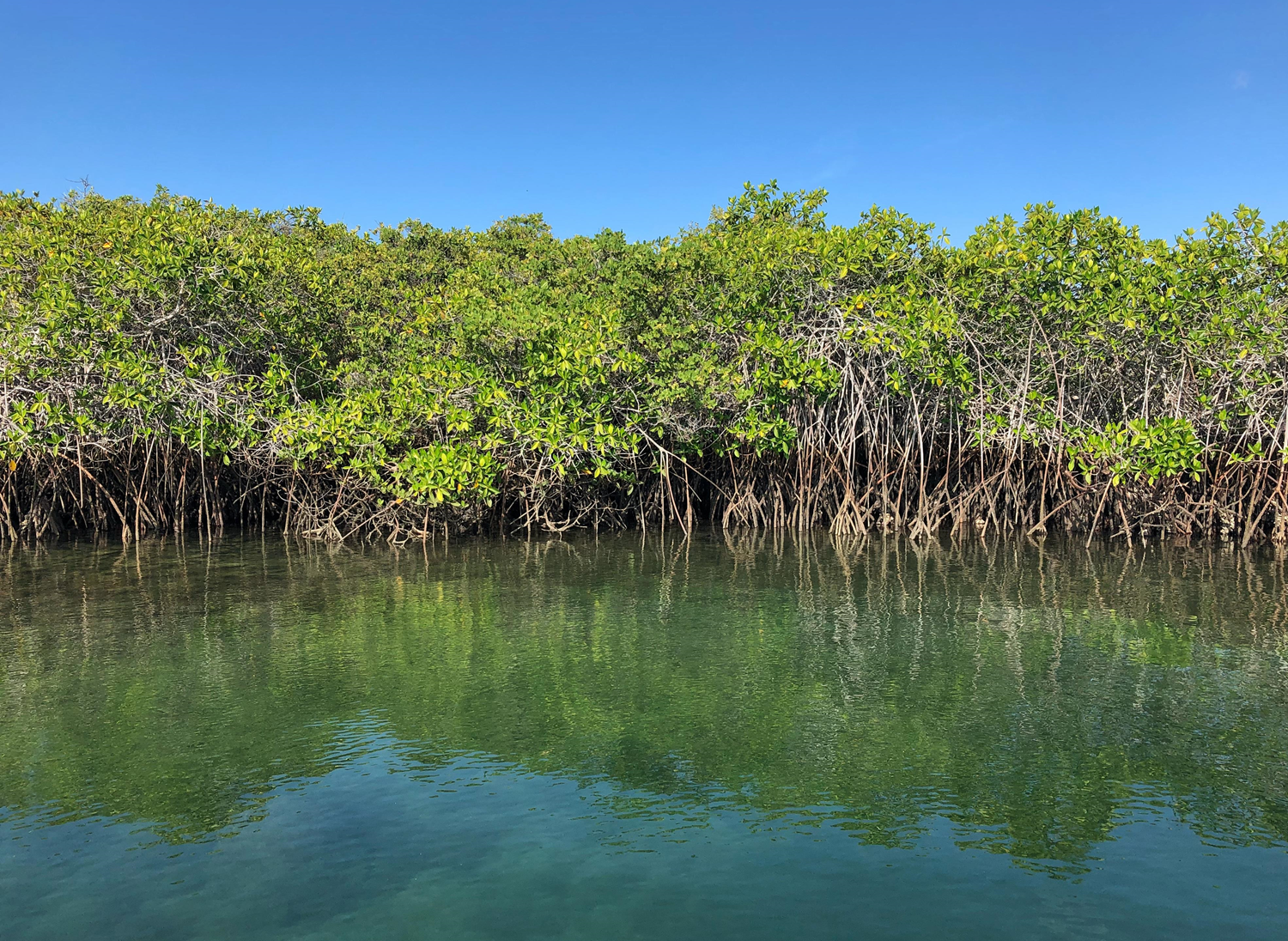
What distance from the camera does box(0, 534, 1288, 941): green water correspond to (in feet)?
10.6

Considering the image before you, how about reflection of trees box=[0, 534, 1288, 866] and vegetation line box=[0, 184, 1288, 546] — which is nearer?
reflection of trees box=[0, 534, 1288, 866]

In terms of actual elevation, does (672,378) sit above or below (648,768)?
above

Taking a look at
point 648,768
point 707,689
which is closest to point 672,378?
point 707,689

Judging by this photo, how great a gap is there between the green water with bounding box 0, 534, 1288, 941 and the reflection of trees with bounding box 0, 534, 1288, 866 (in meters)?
0.03

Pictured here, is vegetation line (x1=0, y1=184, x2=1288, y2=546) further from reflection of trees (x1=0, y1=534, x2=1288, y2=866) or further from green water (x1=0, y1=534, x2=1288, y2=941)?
green water (x1=0, y1=534, x2=1288, y2=941)

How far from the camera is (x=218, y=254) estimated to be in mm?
11500

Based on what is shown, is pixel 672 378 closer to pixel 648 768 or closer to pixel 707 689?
pixel 707 689

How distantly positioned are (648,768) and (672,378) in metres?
7.76

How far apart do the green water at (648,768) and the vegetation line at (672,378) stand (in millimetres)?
3404

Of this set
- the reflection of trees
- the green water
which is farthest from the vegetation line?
the green water

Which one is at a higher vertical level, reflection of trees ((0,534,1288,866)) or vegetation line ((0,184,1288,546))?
vegetation line ((0,184,1288,546))

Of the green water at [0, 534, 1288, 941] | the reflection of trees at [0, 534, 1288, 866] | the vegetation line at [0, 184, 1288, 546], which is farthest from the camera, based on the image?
the vegetation line at [0, 184, 1288, 546]

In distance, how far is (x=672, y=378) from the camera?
11.8m

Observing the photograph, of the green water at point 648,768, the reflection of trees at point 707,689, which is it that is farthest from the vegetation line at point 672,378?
the green water at point 648,768
